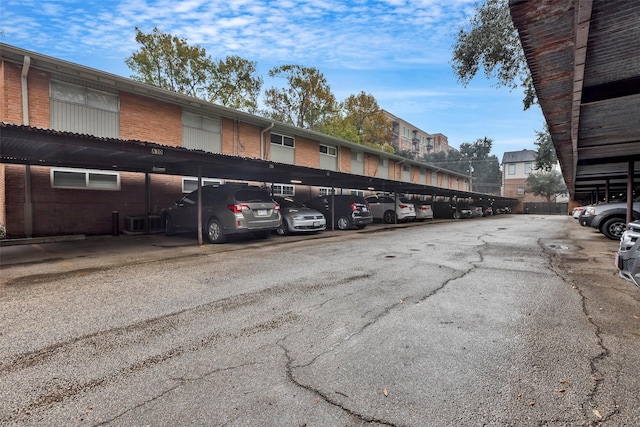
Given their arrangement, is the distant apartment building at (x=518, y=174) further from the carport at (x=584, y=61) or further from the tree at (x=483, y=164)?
the carport at (x=584, y=61)

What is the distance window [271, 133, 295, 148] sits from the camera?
1708cm

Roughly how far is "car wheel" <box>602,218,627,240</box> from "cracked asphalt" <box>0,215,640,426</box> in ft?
23.4

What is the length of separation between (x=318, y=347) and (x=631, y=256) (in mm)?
3937

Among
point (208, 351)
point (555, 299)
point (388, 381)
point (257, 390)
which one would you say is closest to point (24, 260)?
point (208, 351)

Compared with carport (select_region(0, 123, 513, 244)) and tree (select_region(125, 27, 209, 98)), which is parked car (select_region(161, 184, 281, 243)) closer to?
carport (select_region(0, 123, 513, 244))

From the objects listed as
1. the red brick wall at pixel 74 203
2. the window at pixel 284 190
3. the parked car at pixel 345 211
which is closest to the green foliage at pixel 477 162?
the window at pixel 284 190

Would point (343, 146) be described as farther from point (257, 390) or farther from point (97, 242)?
point (257, 390)

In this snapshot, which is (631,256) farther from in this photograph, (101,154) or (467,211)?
(467,211)

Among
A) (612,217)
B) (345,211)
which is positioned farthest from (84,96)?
(612,217)

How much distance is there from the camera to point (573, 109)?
495cm

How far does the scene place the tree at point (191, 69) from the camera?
22234 mm

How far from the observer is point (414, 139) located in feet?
229

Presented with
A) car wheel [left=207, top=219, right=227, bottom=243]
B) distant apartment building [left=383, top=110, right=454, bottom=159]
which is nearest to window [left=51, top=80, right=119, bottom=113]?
car wheel [left=207, top=219, right=227, bottom=243]

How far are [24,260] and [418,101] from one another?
67.2 feet
